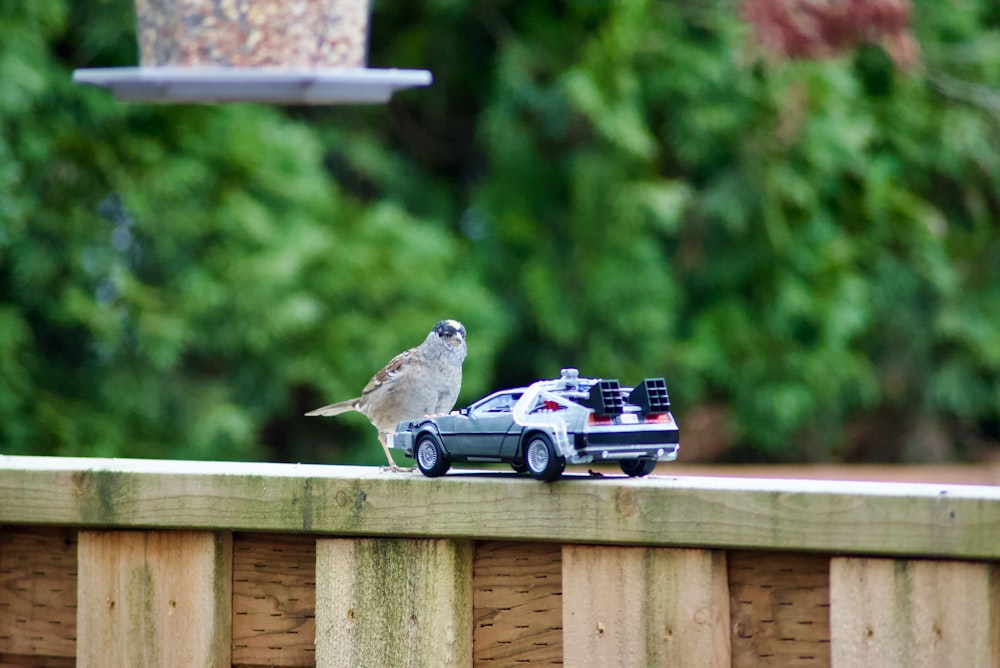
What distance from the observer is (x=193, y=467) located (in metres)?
1.52

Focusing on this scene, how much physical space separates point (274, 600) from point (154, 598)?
15 centimetres

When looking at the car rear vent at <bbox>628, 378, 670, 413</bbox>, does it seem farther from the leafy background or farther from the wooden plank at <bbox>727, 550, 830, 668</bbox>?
the leafy background

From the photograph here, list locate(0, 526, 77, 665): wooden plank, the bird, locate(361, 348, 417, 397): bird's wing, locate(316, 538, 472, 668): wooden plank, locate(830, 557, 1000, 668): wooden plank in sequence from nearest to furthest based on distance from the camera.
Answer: locate(830, 557, 1000, 668): wooden plank < locate(316, 538, 472, 668): wooden plank < locate(0, 526, 77, 665): wooden plank < the bird < locate(361, 348, 417, 397): bird's wing

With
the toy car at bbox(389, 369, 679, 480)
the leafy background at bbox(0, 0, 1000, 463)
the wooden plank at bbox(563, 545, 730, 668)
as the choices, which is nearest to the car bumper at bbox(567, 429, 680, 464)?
→ the toy car at bbox(389, 369, 679, 480)

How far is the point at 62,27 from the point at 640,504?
4426 mm

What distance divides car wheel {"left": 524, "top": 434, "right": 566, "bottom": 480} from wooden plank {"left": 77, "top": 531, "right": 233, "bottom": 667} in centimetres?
40

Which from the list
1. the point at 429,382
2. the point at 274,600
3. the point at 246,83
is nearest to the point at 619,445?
the point at 274,600

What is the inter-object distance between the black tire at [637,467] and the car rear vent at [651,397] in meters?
0.06

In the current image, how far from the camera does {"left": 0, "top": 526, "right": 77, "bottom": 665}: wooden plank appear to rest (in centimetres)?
155

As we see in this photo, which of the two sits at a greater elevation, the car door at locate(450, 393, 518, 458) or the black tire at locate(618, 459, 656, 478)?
the car door at locate(450, 393, 518, 458)

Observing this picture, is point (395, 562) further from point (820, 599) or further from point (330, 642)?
point (820, 599)

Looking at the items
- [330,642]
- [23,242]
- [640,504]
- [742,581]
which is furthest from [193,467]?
[23,242]

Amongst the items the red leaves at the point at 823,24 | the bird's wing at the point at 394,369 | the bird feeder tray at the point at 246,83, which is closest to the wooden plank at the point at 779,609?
the bird's wing at the point at 394,369

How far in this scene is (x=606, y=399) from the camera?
134 centimetres
